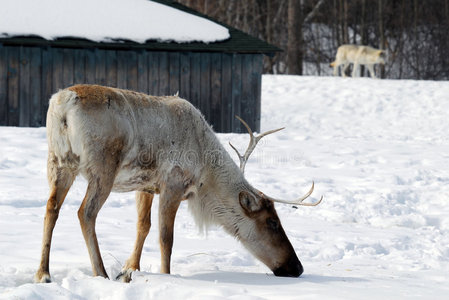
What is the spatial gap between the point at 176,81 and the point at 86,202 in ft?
31.5

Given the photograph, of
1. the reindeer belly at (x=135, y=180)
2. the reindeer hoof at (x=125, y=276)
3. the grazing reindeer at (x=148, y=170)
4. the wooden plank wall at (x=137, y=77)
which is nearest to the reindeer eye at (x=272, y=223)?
the grazing reindeer at (x=148, y=170)

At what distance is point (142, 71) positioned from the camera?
14172mm

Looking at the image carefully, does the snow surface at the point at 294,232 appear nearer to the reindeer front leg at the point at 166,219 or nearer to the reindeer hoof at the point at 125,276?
the reindeer hoof at the point at 125,276

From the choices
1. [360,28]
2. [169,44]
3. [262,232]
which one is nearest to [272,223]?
[262,232]

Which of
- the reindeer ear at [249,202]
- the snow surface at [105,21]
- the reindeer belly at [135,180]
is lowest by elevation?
the reindeer ear at [249,202]

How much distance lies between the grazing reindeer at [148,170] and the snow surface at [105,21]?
808 centimetres

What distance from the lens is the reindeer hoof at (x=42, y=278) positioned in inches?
187

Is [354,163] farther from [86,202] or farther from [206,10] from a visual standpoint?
[206,10]

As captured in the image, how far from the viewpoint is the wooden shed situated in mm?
13164

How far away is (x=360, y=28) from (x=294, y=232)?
24285 millimetres

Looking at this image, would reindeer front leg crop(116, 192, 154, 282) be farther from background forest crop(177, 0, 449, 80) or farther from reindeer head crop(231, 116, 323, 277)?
background forest crop(177, 0, 449, 80)

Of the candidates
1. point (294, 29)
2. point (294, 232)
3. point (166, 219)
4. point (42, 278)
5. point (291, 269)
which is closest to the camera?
point (42, 278)

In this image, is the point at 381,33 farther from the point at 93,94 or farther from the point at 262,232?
the point at 93,94

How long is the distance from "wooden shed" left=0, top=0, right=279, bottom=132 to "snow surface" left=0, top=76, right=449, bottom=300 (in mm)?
2155
